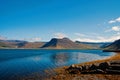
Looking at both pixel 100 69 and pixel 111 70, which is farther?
pixel 100 69

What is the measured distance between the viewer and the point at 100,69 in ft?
165

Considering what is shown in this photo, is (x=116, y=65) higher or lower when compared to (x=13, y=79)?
higher

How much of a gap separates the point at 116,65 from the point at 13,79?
1031 inches

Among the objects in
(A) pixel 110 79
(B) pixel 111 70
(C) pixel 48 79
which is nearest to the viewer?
(A) pixel 110 79

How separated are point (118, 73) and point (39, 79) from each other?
19.2 m

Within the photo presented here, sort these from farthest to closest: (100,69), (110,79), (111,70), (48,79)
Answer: (100,69)
(111,70)
(48,79)
(110,79)

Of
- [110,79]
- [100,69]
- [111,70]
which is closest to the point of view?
[110,79]

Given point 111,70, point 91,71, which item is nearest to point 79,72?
point 91,71

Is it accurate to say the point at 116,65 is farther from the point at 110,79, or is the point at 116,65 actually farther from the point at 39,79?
the point at 39,79

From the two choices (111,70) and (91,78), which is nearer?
(91,78)

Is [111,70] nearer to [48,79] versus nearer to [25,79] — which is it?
[48,79]

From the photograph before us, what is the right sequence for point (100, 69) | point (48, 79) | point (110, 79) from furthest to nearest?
point (100, 69)
point (48, 79)
point (110, 79)

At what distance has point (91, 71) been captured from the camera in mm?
49688

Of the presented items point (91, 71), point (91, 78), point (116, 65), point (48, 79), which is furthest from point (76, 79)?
point (116, 65)
